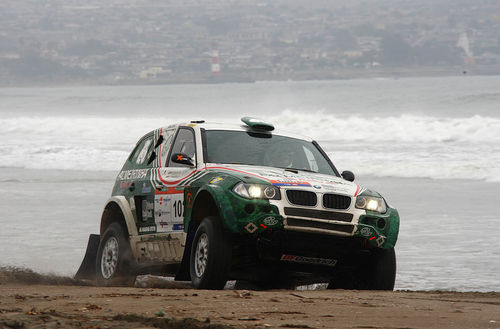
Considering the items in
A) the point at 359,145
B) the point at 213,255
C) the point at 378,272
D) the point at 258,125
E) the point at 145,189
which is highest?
the point at 359,145

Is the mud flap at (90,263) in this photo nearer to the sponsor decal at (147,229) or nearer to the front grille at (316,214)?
the sponsor decal at (147,229)

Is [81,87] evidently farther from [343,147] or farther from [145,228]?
[145,228]

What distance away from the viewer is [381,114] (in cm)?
6681

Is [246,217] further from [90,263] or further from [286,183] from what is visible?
[90,263]

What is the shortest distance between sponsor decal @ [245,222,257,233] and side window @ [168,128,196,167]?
1327mm

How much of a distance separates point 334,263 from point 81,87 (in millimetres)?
176163

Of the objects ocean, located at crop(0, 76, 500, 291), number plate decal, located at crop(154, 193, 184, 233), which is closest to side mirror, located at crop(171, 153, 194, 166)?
number plate decal, located at crop(154, 193, 184, 233)

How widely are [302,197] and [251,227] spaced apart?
1.61ft

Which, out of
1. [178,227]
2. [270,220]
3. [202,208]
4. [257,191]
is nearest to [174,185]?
[178,227]

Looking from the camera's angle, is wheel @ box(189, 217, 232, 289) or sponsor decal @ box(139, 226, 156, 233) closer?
wheel @ box(189, 217, 232, 289)

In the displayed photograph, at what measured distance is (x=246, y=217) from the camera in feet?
26.9

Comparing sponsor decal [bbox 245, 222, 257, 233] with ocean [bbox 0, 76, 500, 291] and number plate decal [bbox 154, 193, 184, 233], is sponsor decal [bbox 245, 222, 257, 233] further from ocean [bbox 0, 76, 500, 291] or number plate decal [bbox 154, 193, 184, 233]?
ocean [bbox 0, 76, 500, 291]

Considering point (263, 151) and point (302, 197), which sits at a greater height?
point (263, 151)

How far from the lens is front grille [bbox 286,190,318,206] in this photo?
8.33m
